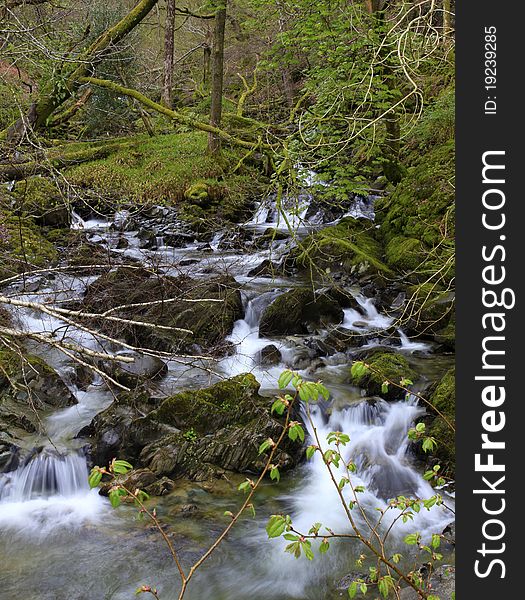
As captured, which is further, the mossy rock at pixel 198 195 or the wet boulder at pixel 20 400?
the mossy rock at pixel 198 195

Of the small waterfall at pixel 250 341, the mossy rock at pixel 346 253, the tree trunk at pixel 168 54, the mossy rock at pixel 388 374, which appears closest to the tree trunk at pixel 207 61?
the tree trunk at pixel 168 54

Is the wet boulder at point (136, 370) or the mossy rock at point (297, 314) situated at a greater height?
the mossy rock at point (297, 314)

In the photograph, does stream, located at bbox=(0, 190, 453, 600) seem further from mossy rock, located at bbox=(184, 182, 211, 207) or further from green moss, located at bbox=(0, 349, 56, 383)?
mossy rock, located at bbox=(184, 182, 211, 207)

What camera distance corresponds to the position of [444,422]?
5.59m

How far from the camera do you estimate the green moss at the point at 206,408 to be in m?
6.00

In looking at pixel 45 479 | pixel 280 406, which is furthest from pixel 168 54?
pixel 280 406

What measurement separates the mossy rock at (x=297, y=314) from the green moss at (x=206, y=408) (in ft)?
7.90

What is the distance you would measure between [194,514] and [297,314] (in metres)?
4.22

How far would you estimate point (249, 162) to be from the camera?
16406 millimetres

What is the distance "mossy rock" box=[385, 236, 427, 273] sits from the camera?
32.1ft

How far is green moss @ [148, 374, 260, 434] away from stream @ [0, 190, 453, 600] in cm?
73

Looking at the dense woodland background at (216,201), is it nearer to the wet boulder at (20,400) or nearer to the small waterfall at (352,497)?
the wet boulder at (20,400)

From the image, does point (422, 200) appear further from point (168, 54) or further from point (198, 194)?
point (168, 54)

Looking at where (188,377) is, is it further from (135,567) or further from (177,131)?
(177,131)
